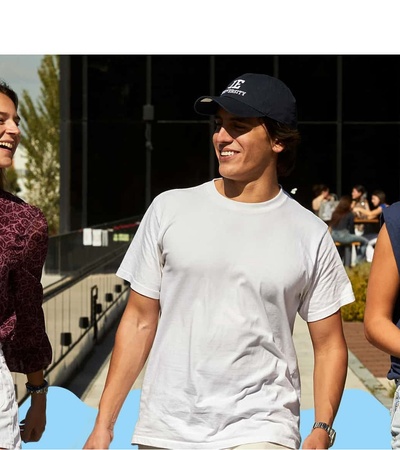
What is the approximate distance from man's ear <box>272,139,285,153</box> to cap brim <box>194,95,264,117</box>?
12 cm

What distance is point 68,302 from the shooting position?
9.45 m

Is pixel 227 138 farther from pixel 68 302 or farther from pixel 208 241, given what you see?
pixel 68 302

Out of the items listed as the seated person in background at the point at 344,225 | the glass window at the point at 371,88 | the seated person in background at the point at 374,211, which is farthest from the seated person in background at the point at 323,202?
the glass window at the point at 371,88

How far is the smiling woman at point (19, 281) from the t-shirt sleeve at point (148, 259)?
296mm

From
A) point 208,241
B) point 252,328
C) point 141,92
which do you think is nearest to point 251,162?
point 208,241

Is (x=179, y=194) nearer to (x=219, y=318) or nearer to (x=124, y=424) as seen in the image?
(x=219, y=318)

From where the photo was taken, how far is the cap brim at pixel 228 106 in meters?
3.36

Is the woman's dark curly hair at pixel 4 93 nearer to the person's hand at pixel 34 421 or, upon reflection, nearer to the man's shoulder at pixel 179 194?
the man's shoulder at pixel 179 194

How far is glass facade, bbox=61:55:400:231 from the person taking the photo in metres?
23.0

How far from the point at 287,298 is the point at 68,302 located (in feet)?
20.8

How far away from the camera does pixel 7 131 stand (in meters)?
3.37

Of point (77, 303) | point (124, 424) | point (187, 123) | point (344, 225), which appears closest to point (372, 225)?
point (344, 225)

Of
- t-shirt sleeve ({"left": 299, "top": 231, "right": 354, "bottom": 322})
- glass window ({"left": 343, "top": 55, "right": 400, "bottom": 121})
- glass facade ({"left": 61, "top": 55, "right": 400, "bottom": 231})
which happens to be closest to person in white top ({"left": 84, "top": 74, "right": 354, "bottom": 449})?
t-shirt sleeve ({"left": 299, "top": 231, "right": 354, "bottom": 322})

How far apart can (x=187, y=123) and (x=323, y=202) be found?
4.58 metres
